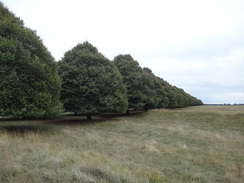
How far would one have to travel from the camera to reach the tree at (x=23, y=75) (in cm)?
1135

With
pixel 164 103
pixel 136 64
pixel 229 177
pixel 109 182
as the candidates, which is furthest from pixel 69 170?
pixel 164 103

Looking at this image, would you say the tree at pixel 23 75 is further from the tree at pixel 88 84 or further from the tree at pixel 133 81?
the tree at pixel 133 81

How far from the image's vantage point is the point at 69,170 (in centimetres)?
471

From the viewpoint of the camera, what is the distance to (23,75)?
12117 millimetres

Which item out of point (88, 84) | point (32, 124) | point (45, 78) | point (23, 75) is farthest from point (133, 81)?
point (23, 75)

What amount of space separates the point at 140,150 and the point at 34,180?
575cm

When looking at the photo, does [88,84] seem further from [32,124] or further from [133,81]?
[133,81]

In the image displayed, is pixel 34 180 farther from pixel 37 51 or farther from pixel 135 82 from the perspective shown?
pixel 135 82

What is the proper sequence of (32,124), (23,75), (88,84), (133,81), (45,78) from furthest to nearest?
(133,81) → (88,84) → (32,124) → (45,78) → (23,75)

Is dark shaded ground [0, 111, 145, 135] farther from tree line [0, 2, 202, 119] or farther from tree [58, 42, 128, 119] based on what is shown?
tree [58, 42, 128, 119]

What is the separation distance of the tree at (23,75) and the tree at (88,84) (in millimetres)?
5279

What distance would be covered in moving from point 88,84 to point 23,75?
8.36 meters

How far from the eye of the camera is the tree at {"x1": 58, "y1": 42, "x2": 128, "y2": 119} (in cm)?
1959

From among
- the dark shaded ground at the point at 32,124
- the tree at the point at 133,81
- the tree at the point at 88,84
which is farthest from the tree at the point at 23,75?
the tree at the point at 133,81
